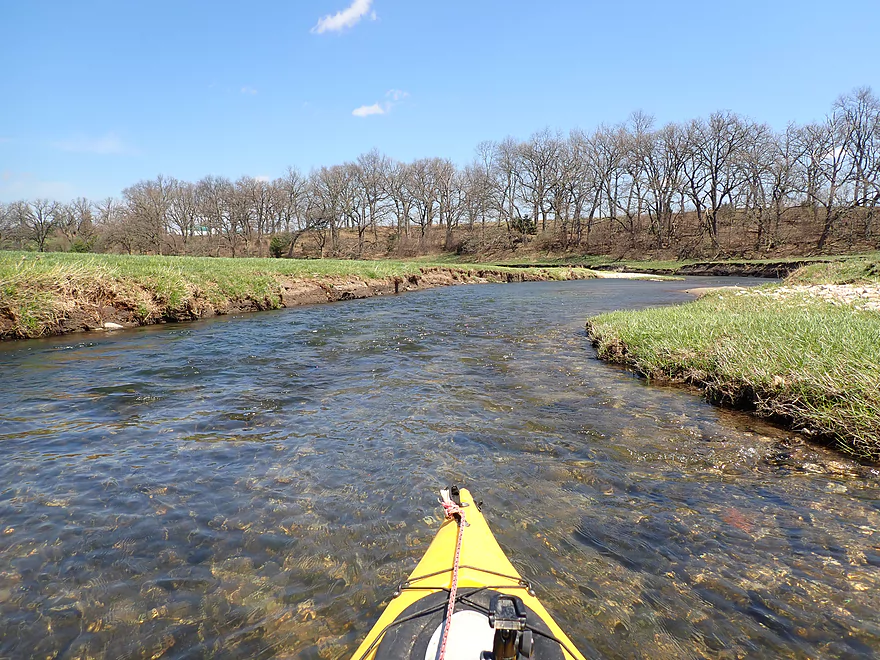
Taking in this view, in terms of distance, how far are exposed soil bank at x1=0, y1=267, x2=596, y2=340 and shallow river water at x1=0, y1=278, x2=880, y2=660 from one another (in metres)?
3.17

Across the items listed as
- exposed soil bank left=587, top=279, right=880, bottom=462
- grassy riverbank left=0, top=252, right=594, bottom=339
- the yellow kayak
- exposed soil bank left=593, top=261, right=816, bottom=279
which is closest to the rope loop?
the yellow kayak

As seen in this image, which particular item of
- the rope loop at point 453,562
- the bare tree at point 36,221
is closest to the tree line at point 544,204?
the bare tree at point 36,221

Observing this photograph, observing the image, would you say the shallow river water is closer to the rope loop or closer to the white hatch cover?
the rope loop

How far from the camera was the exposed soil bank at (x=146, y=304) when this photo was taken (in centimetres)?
948

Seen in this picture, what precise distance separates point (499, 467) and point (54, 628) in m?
3.31

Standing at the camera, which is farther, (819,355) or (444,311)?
(444,311)

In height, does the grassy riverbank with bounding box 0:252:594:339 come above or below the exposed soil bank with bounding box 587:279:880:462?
above

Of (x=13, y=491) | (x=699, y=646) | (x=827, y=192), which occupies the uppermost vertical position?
(x=827, y=192)

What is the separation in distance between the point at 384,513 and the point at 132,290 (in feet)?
36.5

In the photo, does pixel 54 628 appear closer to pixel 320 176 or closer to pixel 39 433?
pixel 39 433

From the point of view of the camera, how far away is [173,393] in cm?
631

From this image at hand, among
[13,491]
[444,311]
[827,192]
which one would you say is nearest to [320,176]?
[444,311]

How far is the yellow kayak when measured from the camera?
169 cm

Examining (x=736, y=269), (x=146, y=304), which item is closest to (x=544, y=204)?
(x=736, y=269)
